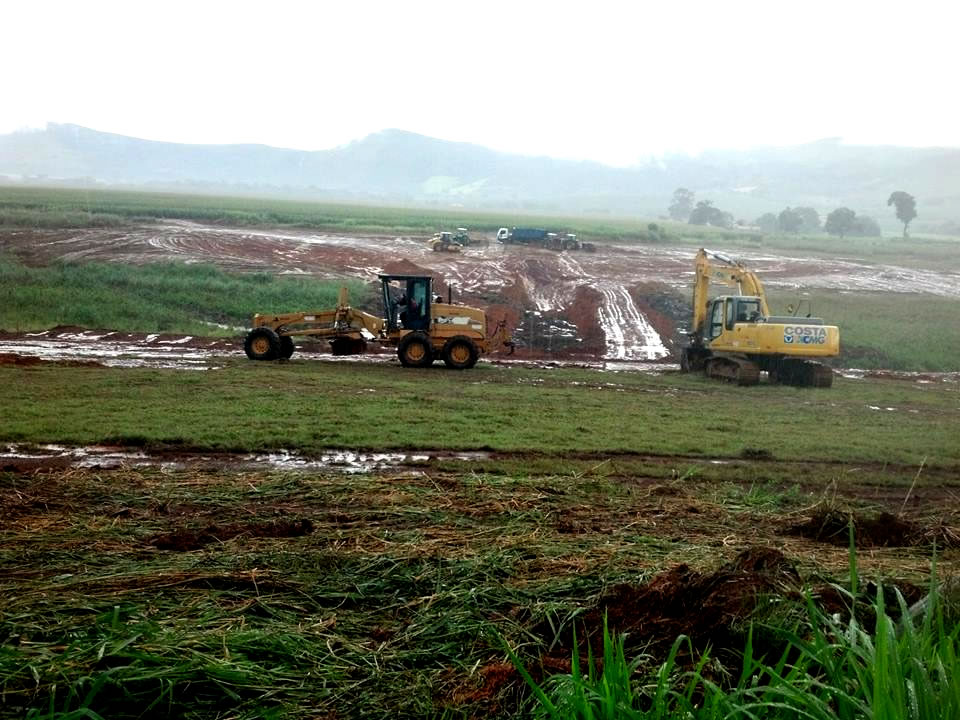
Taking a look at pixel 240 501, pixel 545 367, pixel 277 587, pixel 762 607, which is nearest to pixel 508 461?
pixel 240 501

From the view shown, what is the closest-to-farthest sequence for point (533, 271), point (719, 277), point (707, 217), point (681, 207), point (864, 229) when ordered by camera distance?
point (719, 277)
point (533, 271)
point (864, 229)
point (707, 217)
point (681, 207)

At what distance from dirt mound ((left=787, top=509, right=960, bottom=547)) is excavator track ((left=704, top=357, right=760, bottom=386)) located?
46.9ft

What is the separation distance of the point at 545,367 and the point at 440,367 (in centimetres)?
314

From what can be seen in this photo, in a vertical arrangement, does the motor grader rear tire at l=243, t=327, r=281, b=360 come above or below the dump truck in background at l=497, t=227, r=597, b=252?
below

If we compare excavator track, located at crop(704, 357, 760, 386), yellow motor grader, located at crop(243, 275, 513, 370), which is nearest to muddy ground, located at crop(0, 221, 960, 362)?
yellow motor grader, located at crop(243, 275, 513, 370)

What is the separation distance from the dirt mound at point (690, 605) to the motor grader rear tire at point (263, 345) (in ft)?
60.7

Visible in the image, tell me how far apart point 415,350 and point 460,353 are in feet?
3.54

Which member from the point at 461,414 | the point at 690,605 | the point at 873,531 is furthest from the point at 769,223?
the point at 690,605

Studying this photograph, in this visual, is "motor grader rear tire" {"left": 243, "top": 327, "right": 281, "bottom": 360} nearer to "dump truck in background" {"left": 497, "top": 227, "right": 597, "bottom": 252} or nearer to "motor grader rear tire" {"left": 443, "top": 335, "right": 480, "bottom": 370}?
"motor grader rear tire" {"left": 443, "top": 335, "right": 480, "bottom": 370}

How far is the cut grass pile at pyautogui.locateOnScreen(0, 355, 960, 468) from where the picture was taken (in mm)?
13383

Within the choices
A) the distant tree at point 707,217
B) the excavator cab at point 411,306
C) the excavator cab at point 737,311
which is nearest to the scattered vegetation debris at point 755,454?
the excavator cab at point 737,311

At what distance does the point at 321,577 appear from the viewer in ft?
21.4

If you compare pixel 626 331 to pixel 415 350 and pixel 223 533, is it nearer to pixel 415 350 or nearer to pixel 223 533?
pixel 415 350

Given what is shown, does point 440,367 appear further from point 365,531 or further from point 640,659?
point 640,659
